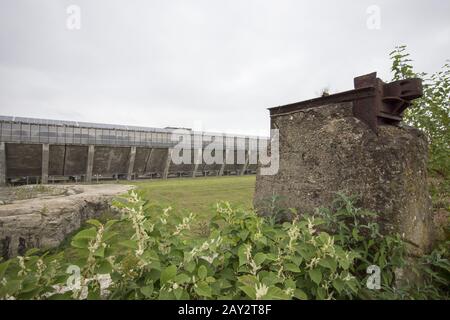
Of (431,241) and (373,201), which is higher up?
(373,201)

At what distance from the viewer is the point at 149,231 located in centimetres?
157

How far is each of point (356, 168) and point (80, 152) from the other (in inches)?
1145

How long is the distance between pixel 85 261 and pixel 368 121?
2.74m

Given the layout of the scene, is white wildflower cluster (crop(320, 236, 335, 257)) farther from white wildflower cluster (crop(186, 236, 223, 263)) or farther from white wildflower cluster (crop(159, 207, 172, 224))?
white wildflower cluster (crop(159, 207, 172, 224))

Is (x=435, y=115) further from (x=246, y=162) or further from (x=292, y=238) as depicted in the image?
(x=246, y=162)

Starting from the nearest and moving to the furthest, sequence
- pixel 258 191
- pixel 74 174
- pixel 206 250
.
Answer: pixel 206 250, pixel 258 191, pixel 74 174

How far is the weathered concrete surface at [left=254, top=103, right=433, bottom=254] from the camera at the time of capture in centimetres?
218

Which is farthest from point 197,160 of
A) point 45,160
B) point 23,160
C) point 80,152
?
point 23,160

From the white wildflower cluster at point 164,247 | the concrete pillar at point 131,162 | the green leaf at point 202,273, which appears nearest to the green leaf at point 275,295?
the green leaf at point 202,273

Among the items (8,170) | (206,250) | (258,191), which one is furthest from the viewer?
(8,170)

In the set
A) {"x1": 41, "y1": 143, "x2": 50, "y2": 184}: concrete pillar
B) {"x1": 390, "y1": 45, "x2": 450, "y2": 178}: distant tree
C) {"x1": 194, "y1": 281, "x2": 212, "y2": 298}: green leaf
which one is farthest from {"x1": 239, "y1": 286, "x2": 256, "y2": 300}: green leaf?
{"x1": 41, "y1": 143, "x2": 50, "y2": 184}: concrete pillar

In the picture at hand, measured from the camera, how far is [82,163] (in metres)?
25.9
